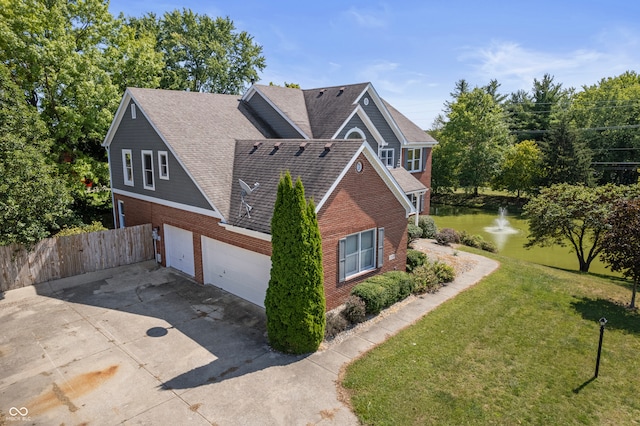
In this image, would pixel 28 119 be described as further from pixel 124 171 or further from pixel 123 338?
pixel 123 338

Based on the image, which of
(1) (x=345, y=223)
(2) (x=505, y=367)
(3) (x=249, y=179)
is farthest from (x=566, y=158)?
(3) (x=249, y=179)

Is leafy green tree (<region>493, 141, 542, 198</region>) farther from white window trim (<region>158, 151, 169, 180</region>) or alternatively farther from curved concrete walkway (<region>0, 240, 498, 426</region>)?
white window trim (<region>158, 151, 169, 180</region>)

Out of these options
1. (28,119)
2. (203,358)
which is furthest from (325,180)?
(28,119)

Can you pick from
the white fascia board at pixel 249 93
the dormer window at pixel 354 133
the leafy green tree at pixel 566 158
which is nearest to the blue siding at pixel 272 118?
the white fascia board at pixel 249 93

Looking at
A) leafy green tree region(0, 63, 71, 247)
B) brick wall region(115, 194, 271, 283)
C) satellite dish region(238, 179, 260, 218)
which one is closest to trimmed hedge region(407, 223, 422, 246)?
satellite dish region(238, 179, 260, 218)

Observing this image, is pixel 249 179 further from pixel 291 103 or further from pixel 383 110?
pixel 383 110
